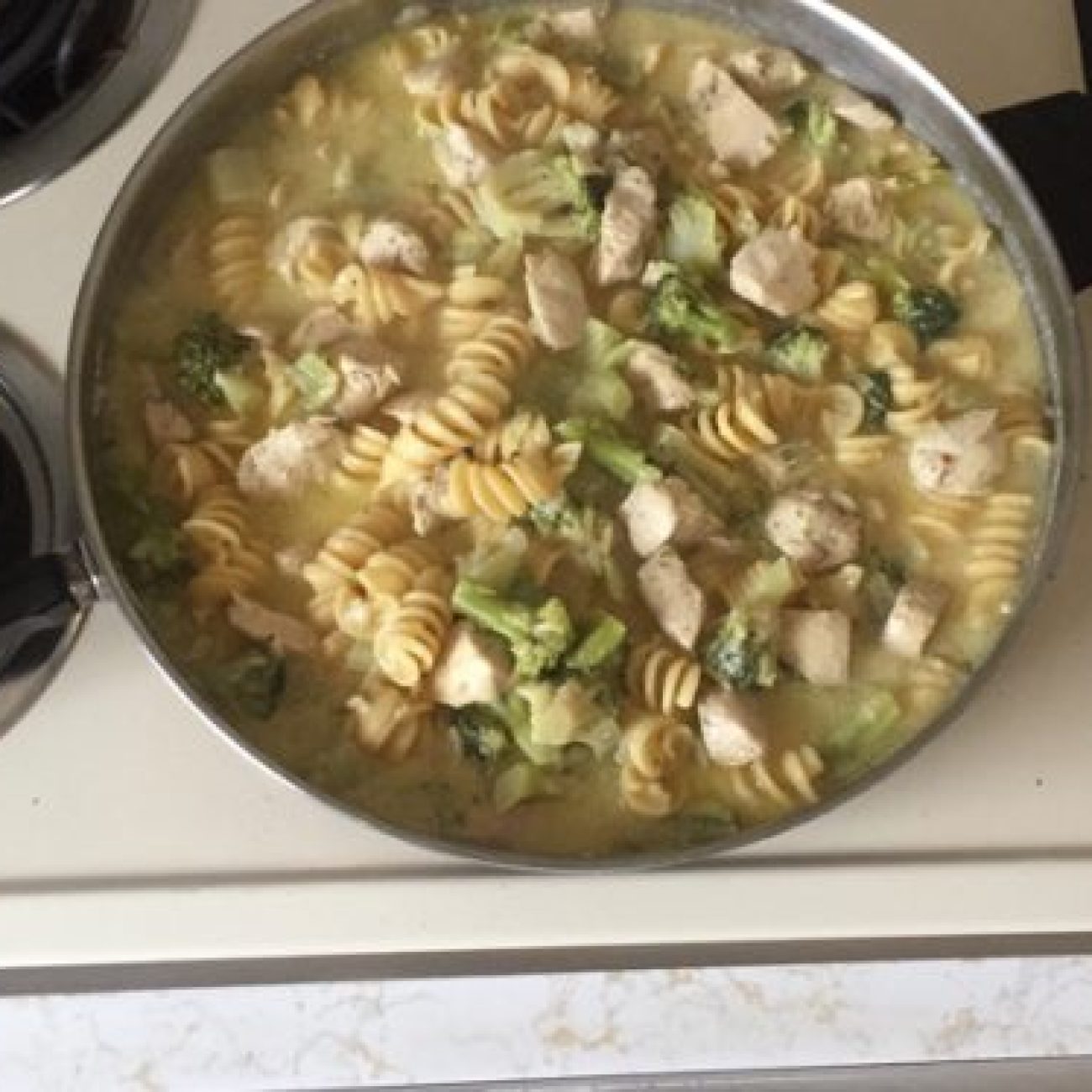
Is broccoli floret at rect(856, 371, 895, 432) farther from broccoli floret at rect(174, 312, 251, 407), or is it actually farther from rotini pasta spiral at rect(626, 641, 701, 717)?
broccoli floret at rect(174, 312, 251, 407)

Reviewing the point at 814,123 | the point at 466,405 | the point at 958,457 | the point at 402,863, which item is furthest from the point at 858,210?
the point at 402,863

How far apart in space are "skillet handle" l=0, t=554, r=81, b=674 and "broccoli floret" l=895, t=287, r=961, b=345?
523mm

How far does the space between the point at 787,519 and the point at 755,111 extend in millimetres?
273

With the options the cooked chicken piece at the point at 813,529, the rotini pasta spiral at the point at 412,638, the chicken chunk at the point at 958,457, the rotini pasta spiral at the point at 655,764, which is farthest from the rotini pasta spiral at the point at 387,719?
the chicken chunk at the point at 958,457

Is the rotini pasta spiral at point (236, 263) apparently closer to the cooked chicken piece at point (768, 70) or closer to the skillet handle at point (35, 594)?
the skillet handle at point (35, 594)

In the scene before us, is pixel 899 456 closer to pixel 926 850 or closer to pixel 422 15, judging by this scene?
pixel 926 850

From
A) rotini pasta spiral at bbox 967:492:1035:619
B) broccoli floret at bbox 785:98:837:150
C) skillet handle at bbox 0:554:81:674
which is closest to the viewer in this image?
skillet handle at bbox 0:554:81:674

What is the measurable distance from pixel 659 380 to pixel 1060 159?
314mm

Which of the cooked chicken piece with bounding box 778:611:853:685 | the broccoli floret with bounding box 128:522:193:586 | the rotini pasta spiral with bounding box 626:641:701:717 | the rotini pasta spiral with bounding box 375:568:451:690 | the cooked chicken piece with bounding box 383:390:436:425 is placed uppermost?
the broccoli floret with bounding box 128:522:193:586

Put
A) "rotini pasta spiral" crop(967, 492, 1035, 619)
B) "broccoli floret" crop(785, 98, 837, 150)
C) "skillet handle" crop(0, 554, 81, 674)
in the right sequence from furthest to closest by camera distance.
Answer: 1. "broccoli floret" crop(785, 98, 837, 150)
2. "rotini pasta spiral" crop(967, 492, 1035, 619)
3. "skillet handle" crop(0, 554, 81, 674)

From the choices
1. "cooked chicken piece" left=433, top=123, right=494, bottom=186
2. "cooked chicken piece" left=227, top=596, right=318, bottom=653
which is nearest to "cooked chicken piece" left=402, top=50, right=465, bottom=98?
"cooked chicken piece" left=433, top=123, right=494, bottom=186

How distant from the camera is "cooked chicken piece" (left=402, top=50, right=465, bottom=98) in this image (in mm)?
1286

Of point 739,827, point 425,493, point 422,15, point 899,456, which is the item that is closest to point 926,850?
point 739,827

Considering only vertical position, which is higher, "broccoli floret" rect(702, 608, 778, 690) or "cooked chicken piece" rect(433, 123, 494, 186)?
"cooked chicken piece" rect(433, 123, 494, 186)
